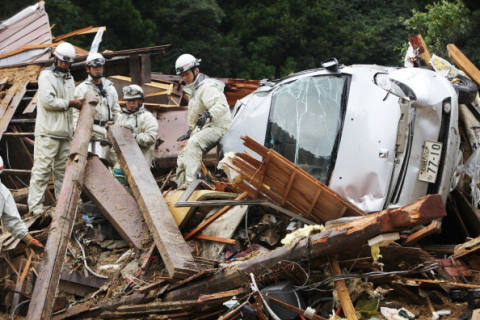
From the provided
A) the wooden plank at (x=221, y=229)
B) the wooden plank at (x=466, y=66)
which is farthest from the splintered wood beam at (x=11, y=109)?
the wooden plank at (x=466, y=66)

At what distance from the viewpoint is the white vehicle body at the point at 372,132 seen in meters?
7.56

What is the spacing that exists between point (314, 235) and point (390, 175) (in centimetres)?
152

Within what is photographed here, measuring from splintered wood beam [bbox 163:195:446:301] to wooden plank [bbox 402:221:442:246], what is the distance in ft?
1.75

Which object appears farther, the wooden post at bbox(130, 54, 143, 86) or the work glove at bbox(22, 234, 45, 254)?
the wooden post at bbox(130, 54, 143, 86)

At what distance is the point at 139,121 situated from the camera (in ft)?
33.3

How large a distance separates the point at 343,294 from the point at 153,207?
9.69 ft

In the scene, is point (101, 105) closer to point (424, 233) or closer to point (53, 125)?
point (53, 125)

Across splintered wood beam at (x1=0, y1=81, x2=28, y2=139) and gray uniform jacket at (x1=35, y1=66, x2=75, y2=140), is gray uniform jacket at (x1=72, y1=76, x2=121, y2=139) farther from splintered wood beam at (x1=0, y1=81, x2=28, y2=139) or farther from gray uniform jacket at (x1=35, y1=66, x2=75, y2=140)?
splintered wood beam at (x1=0, y1=81, x2=28, y2=139)

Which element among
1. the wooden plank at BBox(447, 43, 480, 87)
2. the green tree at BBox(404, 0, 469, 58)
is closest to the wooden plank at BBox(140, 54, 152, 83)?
the wooden plank at BBox(447, 43, 480, 87)

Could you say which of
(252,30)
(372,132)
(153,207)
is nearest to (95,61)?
(153,207)

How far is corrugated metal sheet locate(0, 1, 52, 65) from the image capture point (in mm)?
15828

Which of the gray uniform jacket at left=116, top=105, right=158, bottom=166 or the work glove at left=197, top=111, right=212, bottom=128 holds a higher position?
the work glove at left=197, top=111, right=212, bottom=128

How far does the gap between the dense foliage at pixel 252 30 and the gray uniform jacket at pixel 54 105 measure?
614 inches

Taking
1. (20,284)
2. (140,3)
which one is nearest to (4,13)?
(140,3)
